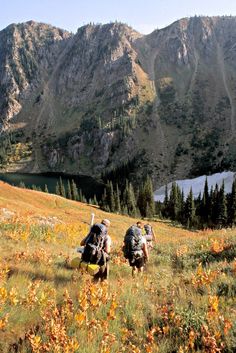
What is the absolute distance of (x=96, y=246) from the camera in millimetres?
11062

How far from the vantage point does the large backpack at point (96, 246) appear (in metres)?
11.0

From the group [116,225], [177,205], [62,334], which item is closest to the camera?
[62,334]

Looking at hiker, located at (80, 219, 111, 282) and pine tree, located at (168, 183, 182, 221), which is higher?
hiker, located at (80, 219, 111, 282)

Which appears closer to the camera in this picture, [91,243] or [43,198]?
[91,243]

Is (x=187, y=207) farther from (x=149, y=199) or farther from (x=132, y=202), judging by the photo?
(x=132, y=202)

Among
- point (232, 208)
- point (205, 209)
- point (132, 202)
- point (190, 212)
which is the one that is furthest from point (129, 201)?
point (232, 208)

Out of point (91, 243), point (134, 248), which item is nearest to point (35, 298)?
point (91, 243)

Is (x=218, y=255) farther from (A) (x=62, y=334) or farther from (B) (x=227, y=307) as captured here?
(A) (x=62, y=334)

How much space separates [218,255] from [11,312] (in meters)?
10.7

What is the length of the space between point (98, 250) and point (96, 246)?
0.48 ft

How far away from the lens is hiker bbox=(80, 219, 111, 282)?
11016mm

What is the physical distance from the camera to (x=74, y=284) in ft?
31.4

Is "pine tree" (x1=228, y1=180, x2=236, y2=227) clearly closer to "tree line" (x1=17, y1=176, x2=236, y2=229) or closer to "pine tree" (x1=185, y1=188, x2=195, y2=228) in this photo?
"tree line" (x1=17, y1=176, x2=236, y2=229)

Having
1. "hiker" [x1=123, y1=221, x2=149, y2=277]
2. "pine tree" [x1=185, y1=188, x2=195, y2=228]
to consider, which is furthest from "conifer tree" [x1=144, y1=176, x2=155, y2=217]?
"hiker" [x1=123, y1=221, x2=149, y2=277]
